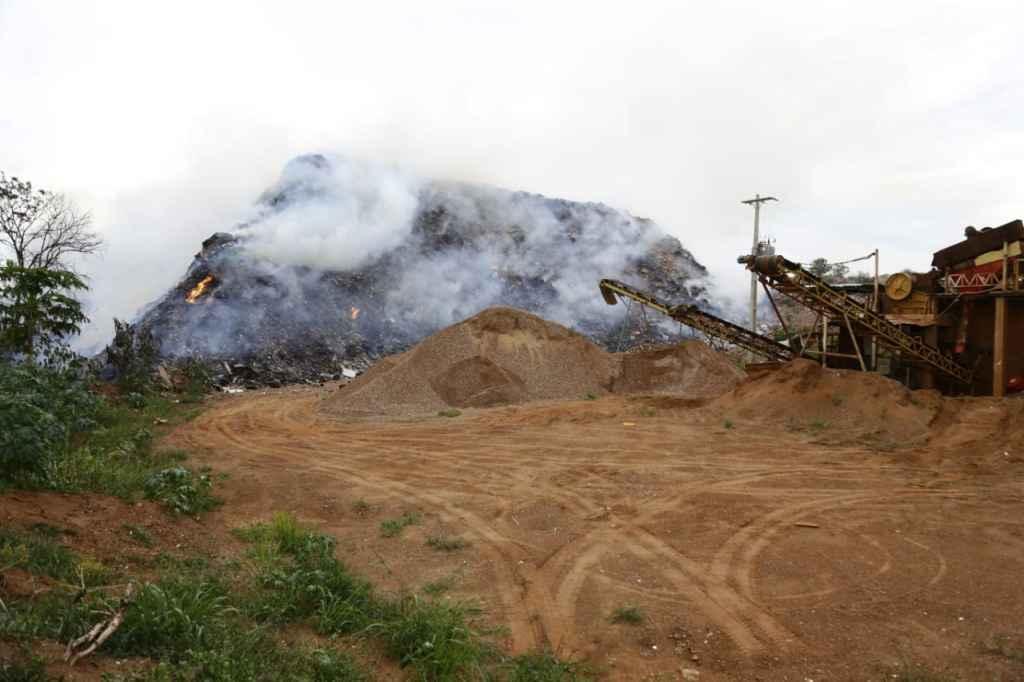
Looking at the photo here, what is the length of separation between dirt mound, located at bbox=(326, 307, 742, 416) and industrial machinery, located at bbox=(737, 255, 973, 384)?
4.62m

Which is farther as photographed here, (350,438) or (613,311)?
(613,311)

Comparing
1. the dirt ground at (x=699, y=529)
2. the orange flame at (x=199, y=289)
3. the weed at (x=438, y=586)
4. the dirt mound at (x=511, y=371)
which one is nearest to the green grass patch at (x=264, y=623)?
the weed at (x=438, y=586)

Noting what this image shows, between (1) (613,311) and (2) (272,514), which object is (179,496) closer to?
(2) (272,514)

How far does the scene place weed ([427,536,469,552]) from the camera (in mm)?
6074

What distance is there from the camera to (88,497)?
5863 millimetres

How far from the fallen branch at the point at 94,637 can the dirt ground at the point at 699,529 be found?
7.48ft

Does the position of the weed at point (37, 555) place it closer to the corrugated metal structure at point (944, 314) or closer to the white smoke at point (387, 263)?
the corrugated metal structure at point (944, 314)

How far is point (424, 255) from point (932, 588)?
31.9 m

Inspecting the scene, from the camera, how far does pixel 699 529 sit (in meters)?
6.63

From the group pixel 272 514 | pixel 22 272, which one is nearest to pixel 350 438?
pixel 272 514

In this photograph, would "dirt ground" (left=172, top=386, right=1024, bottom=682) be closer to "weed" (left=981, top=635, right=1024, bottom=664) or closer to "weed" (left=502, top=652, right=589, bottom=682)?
"weed" (left=981, top=635, right=1024, bottom=664)

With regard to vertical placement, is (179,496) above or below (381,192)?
below

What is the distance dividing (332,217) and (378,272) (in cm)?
350

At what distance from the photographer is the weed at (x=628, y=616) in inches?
181
